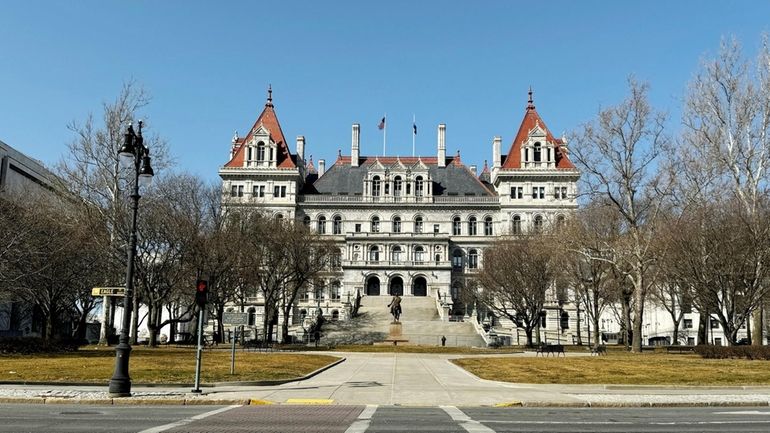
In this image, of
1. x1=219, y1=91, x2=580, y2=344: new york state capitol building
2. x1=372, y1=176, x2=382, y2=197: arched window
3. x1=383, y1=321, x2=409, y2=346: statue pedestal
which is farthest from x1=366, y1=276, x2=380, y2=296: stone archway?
x1=383, y1=321, x2=409, y2=346: statue pedestal

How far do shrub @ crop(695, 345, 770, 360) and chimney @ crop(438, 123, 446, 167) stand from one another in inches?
2682

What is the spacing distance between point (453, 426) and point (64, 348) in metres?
31.7

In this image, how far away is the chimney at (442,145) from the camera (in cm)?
10288

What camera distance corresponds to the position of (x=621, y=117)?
45.7 metres

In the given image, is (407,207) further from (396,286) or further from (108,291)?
(108,291)

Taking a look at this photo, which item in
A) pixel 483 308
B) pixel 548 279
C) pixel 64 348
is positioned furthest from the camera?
pixel 483 308

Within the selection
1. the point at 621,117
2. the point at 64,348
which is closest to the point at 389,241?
the point at 621,117

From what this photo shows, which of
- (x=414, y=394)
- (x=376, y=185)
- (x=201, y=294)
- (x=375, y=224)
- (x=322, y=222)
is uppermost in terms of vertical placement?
(x=376, y=185)

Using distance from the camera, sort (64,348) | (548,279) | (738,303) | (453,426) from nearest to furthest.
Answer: (453,426) → (64,348) → (738,303) → (548,279)

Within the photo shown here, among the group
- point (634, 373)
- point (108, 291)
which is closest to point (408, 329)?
point (634, 373)

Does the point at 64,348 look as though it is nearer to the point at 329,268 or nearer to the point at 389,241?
the point at 329,268

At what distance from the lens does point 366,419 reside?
14125 mm

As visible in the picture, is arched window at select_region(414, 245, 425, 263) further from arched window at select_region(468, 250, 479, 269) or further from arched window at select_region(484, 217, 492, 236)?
arched window at select_region(484, 217, 492, 236)

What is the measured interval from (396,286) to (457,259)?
979 centimetres
